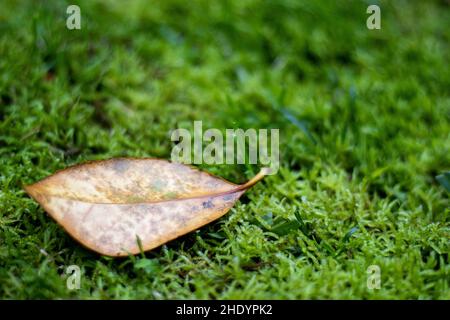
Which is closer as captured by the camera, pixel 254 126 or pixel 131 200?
pixel 131 200

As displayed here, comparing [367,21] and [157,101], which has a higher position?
[367,21]

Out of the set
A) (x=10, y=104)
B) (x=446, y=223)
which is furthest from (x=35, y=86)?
(x=446, y=223)

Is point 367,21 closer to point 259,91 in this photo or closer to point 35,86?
point 259,91

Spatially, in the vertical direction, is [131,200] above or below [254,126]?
below
